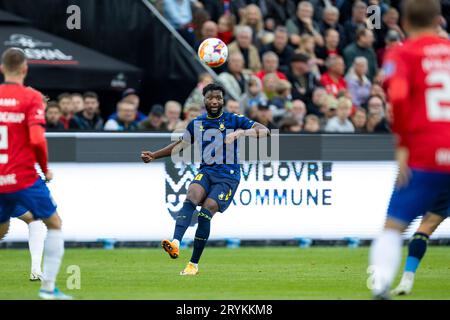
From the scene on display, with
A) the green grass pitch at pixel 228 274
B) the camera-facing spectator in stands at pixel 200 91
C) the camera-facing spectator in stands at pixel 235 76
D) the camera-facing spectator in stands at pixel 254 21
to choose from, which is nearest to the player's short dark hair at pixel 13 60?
the green grass pitch at pixel 228 274

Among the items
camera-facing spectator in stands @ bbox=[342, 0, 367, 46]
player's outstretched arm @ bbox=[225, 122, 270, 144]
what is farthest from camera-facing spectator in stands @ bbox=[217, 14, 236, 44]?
player's outstretched arm @ bbox=[225, 122, 270, 144]

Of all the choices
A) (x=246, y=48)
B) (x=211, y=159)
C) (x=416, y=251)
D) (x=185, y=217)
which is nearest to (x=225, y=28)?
(x=246, y=48)

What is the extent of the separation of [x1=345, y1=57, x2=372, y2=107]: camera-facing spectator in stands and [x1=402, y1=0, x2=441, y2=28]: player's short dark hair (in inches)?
501

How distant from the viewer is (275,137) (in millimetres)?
18016

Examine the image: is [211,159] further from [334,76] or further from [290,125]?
[334,76]

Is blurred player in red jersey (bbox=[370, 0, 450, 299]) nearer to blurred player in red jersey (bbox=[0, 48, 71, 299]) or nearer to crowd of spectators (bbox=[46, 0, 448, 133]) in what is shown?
blurred player in red jersey (bbox=[0, 48, 71, 299])

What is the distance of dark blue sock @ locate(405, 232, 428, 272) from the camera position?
11.4 metres

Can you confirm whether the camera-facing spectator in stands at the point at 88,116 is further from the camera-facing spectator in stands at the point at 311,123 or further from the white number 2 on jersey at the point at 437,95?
the white number 2 on jersey at the point at 437,95

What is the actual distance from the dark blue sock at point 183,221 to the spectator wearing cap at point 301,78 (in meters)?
7.40

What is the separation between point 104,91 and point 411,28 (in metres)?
11.5

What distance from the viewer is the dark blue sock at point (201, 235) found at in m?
13.6
